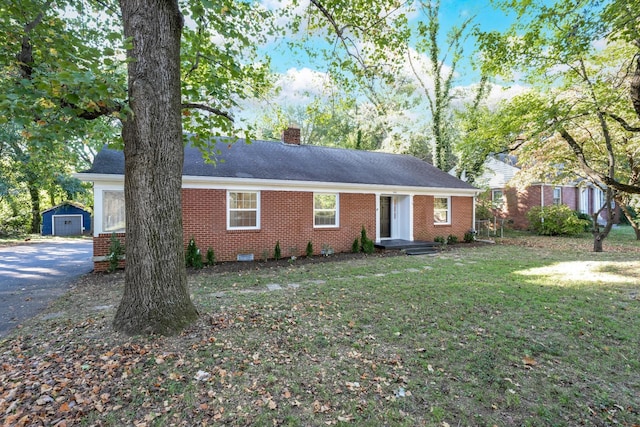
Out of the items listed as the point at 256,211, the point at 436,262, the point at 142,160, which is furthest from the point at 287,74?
the point at 436,262

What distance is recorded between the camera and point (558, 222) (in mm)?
17203

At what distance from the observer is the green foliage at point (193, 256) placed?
356 inches

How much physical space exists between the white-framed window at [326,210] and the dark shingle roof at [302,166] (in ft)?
2.47

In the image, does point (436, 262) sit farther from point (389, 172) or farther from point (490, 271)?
point (389, 172)

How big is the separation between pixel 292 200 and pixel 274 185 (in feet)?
2.92

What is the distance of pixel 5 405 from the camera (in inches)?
101

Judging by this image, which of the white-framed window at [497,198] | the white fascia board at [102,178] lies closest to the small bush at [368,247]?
the white fascia board at [102,178]

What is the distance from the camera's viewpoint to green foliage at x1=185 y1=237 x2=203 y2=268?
904 cm

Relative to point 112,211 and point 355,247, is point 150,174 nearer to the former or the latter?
point 112,211

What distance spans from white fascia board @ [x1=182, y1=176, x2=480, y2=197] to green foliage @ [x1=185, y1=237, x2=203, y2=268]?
1.89 metres

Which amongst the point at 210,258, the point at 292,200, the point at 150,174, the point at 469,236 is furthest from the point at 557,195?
the point at 150,174

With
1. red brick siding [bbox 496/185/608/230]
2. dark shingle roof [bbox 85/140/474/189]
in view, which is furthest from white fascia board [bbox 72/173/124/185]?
red brick siding [bbox 496/185/608/230]

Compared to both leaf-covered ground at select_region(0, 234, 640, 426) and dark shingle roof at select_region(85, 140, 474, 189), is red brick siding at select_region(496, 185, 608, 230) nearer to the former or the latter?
dark shingle roof at select_region(85, 140, 474, 189)

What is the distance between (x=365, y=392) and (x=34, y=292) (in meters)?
8.08
